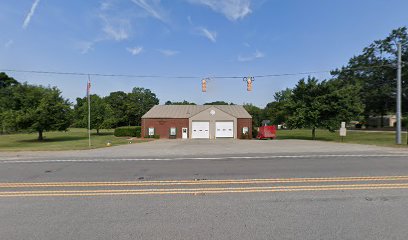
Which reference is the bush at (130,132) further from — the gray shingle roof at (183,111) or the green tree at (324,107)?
the green tree at (324,107)

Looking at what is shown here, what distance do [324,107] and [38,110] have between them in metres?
35.2

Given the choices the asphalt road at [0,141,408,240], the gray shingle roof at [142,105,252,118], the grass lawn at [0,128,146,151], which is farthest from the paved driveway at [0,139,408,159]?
the gray shingle roof at [142,105,252,118]

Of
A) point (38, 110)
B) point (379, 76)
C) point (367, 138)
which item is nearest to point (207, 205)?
point (38, 110)

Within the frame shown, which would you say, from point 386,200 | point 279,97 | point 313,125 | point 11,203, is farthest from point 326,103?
point 279,97

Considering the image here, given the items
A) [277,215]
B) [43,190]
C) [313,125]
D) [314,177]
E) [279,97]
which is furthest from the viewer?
[279,97]

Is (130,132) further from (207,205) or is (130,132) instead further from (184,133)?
(207,205)

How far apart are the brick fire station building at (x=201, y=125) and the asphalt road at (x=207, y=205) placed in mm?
30380

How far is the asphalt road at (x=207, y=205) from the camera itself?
3.83 m

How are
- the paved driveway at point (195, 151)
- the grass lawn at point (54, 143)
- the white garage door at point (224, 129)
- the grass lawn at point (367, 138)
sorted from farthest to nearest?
the white garage door at point (224, 129), the grass lawn at point (367, 138), the grass lawn at point (54, 143), the paved driveway at point (195, 151)

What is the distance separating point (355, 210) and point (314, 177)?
2.89 m

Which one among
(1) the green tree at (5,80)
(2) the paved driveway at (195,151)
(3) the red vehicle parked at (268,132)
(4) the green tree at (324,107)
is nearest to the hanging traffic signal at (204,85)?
(2) the paved driveway at (195,151)

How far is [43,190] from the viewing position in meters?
6.29

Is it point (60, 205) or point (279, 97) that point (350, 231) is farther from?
point (279, 97)

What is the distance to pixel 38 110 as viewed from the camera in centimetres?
2961
